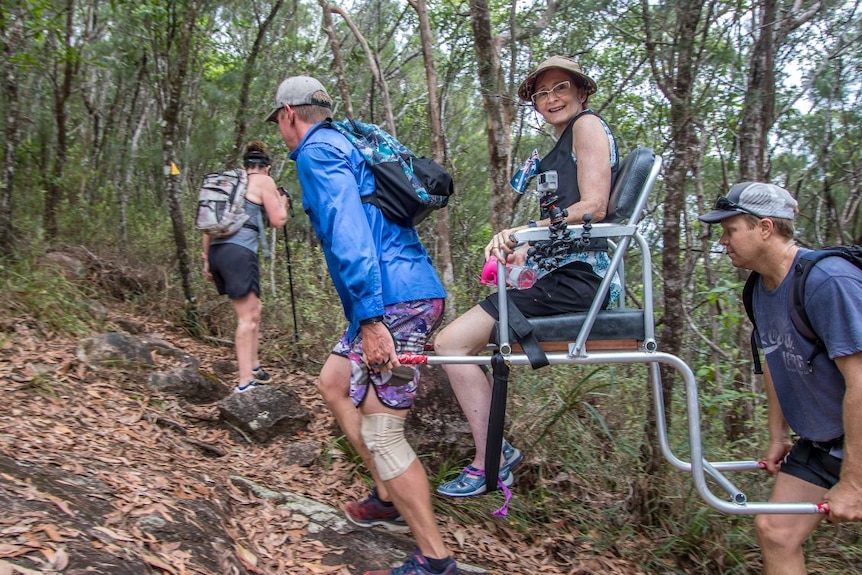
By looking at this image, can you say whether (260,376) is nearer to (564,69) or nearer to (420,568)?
(420,568)

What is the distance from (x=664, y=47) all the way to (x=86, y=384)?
16.2 feet

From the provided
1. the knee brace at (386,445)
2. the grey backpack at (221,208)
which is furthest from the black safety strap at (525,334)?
the grey backpack at (221,208)

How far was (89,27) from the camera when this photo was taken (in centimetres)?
1130

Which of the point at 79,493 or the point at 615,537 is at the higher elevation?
the point at 79,493

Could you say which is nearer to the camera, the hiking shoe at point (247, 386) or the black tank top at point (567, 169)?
the black tank top at point (567, 169)

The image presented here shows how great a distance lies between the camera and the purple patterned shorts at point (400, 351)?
3049 millimetres

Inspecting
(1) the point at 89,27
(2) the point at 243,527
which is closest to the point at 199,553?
(2) the point at 243,527

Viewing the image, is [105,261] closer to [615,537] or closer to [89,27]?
[89,27]

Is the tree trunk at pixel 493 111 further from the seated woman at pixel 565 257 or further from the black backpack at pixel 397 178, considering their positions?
the black backpack at pixel 397 178

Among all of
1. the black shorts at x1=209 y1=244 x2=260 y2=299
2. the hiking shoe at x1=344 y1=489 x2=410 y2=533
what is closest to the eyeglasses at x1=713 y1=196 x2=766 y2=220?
the hiking shoe at x1=344 y1=489 x2=410 y2=533

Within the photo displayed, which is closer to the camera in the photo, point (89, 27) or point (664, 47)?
point (664, 47)

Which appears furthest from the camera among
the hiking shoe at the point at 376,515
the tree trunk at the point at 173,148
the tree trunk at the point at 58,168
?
the tree trunk at the point at 58,168

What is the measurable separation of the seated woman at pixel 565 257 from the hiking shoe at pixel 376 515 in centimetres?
53

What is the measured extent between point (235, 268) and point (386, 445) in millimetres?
3185
